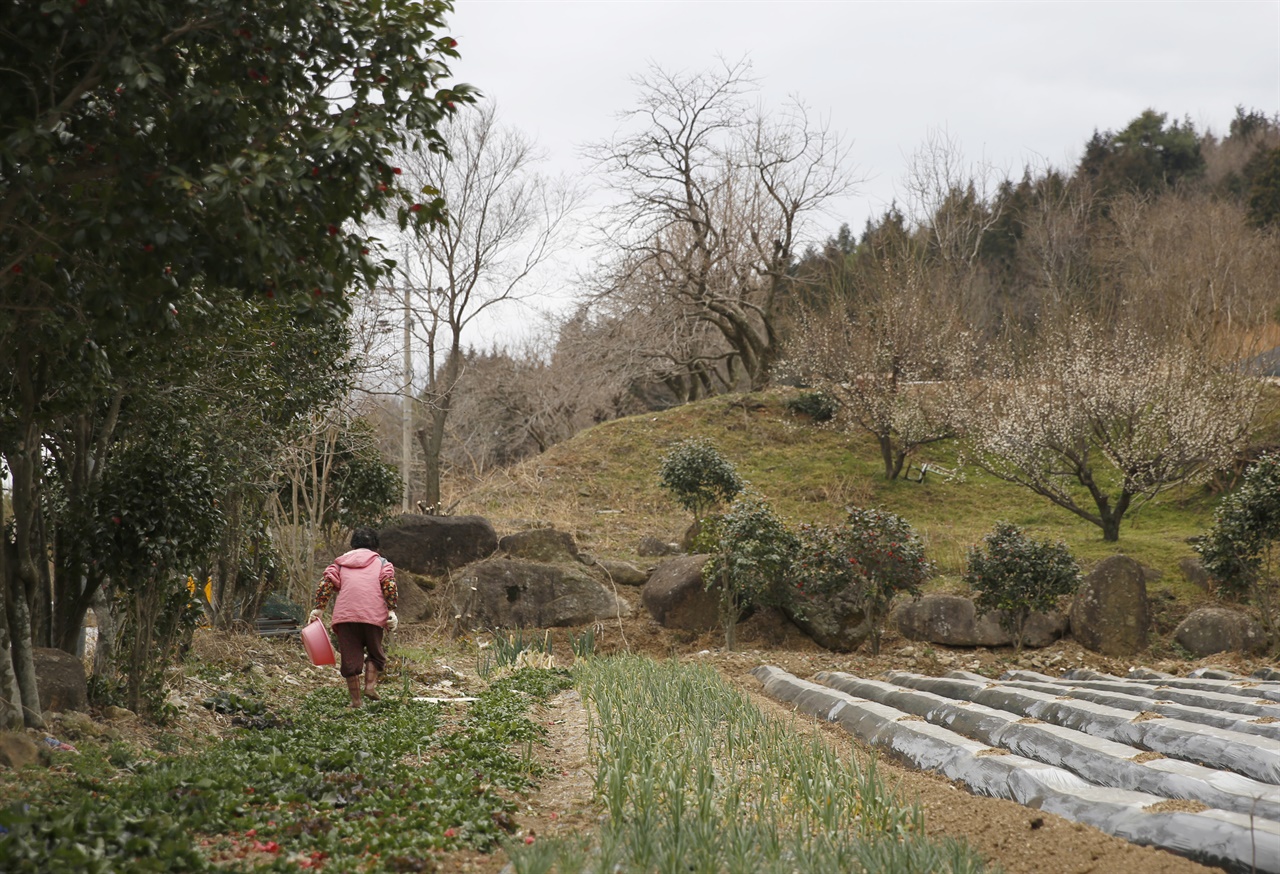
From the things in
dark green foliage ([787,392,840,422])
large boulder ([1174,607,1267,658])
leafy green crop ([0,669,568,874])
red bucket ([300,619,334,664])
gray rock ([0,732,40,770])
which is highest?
dark green foliage ([787,392,840,422])

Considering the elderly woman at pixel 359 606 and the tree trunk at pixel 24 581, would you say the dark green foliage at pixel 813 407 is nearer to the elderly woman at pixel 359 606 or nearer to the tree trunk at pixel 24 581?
the elderly woman at pixel 359 606

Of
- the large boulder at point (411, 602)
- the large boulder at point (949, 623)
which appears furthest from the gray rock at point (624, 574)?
the large boulder at point (949, 623)

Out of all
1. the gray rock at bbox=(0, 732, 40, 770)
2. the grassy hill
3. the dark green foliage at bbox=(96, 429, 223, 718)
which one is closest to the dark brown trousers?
the dark green foliage at bbox=(96, 429, 223, 718)

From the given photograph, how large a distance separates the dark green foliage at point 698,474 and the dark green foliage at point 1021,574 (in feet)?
17.0

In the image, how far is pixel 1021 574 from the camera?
1184cm

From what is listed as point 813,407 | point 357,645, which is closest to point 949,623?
point 357,645

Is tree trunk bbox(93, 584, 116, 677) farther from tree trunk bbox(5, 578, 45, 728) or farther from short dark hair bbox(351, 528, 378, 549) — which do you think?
short dark hair bbox(351, 528, 378, 549)

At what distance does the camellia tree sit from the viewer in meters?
3.83

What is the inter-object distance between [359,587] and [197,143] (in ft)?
15.7

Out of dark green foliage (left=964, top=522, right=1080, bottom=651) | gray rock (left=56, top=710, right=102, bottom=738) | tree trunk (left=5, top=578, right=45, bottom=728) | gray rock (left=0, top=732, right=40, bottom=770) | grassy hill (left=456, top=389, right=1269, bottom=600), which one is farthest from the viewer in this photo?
grassy hill (left=456, top=389, right=1269, bottom=600)

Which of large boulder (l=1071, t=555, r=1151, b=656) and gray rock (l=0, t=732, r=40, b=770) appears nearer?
gray rock (l=0, t=732, r=40, b=770)

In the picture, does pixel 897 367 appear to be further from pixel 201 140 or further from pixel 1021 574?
pixel 201 140

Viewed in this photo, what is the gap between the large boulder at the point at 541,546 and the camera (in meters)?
15.6

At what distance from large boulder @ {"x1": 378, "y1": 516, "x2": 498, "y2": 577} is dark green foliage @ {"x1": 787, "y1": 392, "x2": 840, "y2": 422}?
40.4ft
